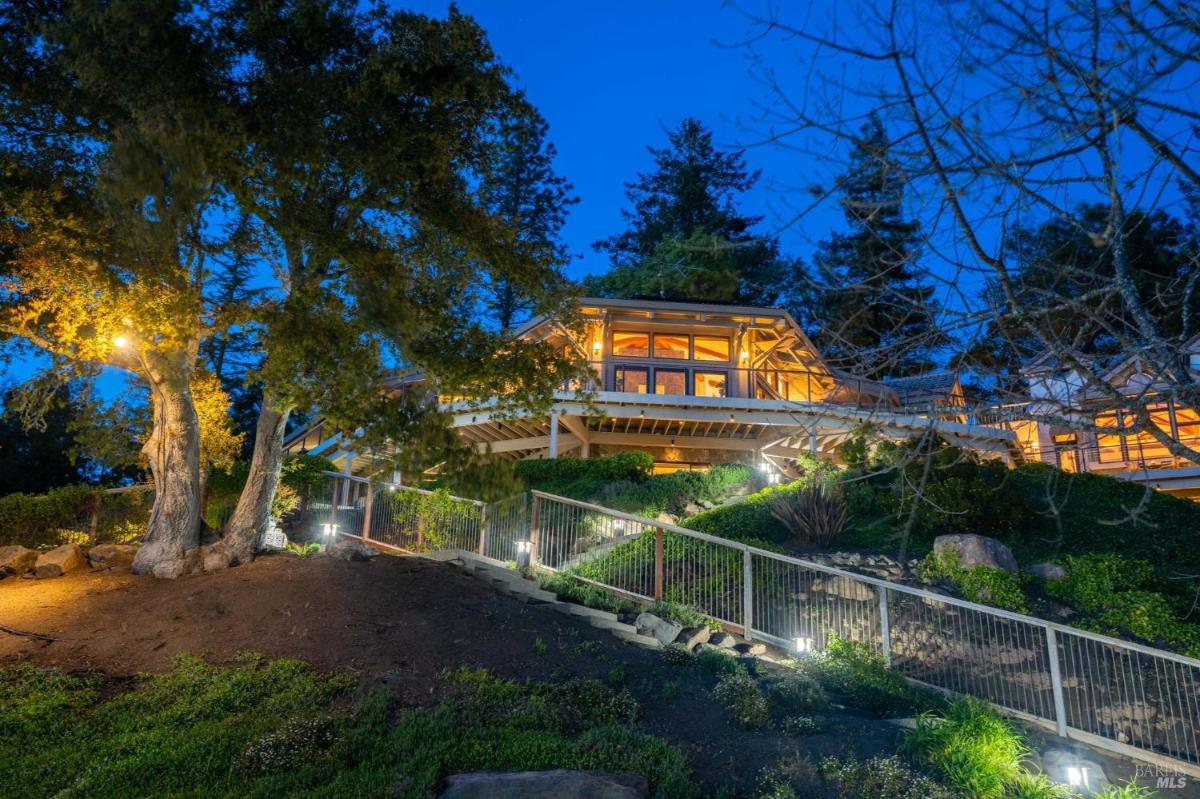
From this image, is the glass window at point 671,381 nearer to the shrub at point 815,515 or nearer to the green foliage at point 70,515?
the shrub at point 815,515

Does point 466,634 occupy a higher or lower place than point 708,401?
lower

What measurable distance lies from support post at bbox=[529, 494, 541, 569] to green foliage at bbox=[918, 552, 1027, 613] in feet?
22.3

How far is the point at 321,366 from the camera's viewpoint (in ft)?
29.9

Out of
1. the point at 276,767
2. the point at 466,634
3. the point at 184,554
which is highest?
the point at 184,554

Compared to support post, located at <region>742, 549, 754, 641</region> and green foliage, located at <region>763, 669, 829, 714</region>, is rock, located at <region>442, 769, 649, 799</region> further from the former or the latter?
support post, located at <region>742, 549, 754, 641</region>

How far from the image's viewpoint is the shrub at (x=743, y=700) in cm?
745

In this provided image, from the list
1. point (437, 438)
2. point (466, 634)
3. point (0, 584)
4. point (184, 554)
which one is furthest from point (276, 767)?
point (0, 584)

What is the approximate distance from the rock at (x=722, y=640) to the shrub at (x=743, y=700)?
167cm

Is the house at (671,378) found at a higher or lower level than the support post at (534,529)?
higher

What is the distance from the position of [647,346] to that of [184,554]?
60.1 feet

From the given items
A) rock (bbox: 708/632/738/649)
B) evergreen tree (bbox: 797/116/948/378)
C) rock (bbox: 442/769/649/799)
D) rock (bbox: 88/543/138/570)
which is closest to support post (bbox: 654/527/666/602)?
rock (bbox: 708/632/738/649)

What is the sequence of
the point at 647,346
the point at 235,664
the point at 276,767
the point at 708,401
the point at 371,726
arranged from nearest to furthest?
the point at 276,767, the point at 371,726, the point at 235,664, the point at 708,401, the point at 647,346

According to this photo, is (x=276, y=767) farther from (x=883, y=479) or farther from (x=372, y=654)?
(x=883, y=479)

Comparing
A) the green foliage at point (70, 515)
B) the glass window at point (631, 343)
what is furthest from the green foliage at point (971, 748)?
the glass window at point (631, 343)
